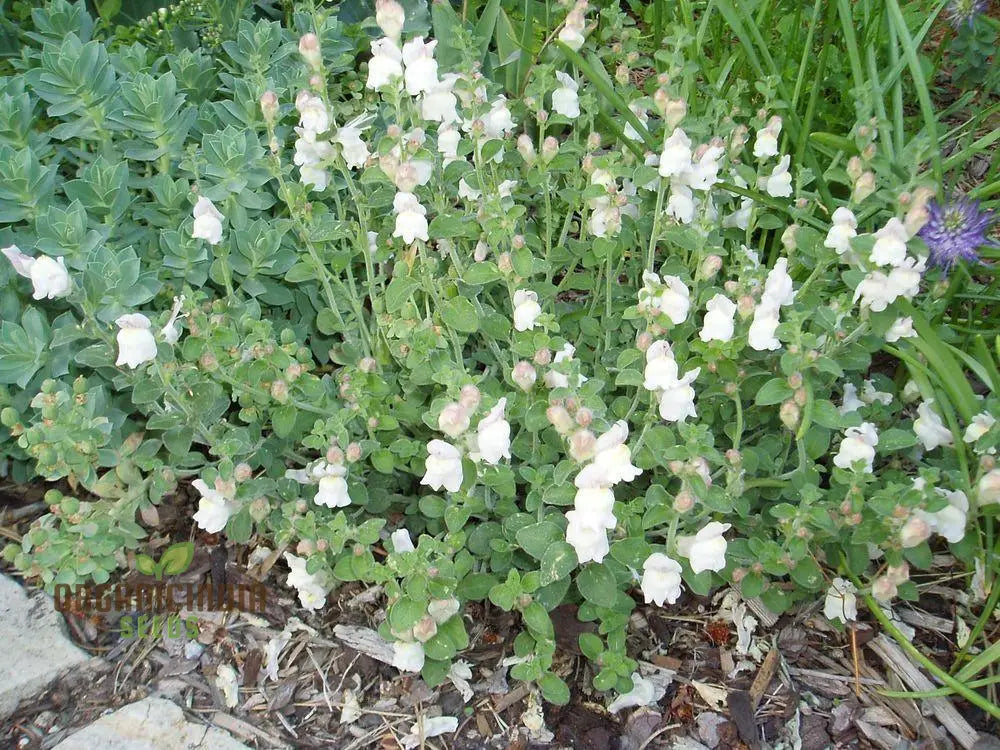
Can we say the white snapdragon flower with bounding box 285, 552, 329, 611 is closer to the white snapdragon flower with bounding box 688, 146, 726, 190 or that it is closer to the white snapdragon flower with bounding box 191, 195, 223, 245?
the white snapdragon flower with bounding box 191, 195, 223, 245

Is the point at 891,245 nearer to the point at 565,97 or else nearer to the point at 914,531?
the point at 914,531

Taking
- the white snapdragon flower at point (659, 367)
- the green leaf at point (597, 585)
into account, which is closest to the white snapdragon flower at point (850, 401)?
the white snapdragon flower at point (659, 367)

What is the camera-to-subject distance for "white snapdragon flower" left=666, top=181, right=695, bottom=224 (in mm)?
1895

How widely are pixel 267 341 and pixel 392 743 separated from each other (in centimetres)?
77

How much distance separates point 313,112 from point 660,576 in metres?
1.06

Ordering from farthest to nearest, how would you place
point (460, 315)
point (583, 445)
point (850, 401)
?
point (850, 401)
point (460, 315)
point (583, 445)

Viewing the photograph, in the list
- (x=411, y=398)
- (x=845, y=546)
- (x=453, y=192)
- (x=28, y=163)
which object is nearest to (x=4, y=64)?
(x=28, y=163)

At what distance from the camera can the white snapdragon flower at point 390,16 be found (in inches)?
66.6

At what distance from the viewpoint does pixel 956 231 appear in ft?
5.99

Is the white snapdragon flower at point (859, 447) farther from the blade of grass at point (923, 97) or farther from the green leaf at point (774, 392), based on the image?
the blade of grass at point (923, 97)

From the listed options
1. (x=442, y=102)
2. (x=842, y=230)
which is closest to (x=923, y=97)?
(x=842, y=230)

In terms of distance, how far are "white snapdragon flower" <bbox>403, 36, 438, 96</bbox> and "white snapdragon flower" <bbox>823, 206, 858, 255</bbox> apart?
0.79 m

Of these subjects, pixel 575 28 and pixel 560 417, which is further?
pixel 575 28

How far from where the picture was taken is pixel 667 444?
5.51 ft
